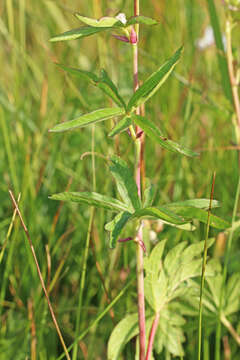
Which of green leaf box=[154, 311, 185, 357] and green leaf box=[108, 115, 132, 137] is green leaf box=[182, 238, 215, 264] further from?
green leaf box=[108, 115, 132, 137]

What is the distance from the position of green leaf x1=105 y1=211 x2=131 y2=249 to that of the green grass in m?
0.22

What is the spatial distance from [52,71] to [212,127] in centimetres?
102

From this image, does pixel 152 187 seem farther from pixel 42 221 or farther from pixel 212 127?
pixel 212 127

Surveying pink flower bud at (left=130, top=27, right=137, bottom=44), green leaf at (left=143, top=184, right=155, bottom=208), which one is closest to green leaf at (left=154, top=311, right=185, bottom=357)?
green leaf at (left=143, top=184, right=155, bottom=208)

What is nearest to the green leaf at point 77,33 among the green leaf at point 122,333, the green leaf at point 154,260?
the green leaf at point 154,260

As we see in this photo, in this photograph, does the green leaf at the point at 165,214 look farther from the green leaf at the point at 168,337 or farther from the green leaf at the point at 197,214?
the green leaf at the point at 168,337

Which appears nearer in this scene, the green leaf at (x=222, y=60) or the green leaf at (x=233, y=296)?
the green leaf at (x=233, y=296)

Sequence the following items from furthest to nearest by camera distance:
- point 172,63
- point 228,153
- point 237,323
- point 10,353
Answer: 1. point 228,153
2. point 237,323
3. point 10,353
4. point 172,63

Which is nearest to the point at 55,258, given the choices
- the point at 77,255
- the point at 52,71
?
the point at 77,255

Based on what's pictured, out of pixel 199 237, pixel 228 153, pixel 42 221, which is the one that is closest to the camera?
pixel 199 237

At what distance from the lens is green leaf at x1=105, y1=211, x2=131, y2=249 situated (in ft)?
2.19

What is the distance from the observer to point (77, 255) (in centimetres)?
132

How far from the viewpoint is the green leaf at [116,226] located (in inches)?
26.3

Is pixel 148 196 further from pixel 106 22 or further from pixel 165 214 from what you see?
pixel 106 22
